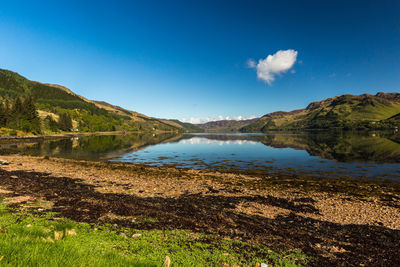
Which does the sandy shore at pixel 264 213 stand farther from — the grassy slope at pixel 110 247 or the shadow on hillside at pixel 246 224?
the grassy slope at pixel 110 247

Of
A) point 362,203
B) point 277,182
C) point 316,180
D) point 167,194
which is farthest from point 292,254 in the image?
point 316,180

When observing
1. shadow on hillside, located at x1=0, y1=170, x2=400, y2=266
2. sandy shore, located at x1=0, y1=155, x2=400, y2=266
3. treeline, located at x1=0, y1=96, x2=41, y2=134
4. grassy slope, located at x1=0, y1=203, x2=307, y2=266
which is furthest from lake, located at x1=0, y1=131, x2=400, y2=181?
treeline, located at x1=0, y1=96, x2=41, y2=134

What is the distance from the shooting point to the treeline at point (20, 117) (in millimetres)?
127500

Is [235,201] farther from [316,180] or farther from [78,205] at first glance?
[316,180]

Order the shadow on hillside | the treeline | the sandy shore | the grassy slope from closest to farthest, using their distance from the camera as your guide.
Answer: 1. the grassy slope
2. the shadow on hillside
3. the sandy shore
4. the treeline

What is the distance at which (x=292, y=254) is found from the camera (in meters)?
8.99

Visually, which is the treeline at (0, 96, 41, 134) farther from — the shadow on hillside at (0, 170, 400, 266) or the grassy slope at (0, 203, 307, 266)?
the grassy slope at (0, 203, 307, 266)

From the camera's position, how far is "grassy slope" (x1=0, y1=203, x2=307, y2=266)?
5.16 metres

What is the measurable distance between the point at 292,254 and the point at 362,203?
1571cm

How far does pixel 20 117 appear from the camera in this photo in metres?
133

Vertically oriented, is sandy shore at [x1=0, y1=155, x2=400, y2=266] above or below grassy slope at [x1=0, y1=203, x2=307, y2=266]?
below

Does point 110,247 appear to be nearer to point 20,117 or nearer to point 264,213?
point 264,213

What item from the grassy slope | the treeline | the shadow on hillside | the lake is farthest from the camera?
the treeline

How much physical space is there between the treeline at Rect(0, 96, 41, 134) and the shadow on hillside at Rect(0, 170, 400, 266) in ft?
517
